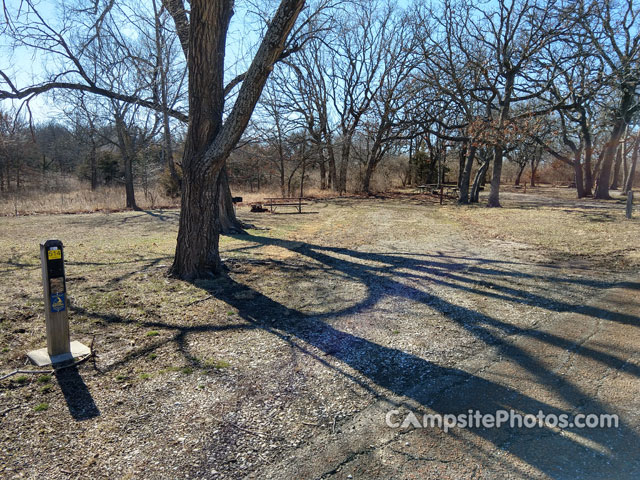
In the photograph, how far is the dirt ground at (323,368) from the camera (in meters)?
2.44

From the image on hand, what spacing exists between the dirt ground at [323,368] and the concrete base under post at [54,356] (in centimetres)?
12

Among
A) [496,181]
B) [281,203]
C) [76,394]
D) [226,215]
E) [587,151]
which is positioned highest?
[587,151]

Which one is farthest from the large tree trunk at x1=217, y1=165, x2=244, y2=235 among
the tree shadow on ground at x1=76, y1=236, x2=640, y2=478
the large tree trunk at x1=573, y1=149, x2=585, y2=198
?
the large tree trunk at x1=573, y1=149, x2=585, y2=198

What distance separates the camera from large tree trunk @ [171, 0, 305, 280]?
5.67 meters

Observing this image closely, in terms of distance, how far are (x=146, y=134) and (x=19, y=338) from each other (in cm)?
2264

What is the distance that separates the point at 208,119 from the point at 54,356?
12.2ft

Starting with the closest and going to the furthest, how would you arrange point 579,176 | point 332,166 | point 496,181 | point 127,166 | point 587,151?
1. point 496,181
2. point 127,166
3. point 587,151
4. point 579,176
5. point 332,166

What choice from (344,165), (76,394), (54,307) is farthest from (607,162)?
(76,394)

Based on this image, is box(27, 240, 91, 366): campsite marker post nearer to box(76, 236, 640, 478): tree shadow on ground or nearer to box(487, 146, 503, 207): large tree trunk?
box(76, 236, 640, 478): tree shadow on ground

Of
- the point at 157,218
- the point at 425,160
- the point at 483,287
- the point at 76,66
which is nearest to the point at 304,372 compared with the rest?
the point at 483,287

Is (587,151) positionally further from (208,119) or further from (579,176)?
(208,119)

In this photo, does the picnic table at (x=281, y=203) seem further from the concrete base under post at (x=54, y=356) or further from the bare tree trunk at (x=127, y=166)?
the concrete base under post at (x=54, y=356)

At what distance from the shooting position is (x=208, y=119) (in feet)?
19.7

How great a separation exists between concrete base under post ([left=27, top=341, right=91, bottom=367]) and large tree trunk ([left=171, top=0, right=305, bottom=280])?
2416mm
